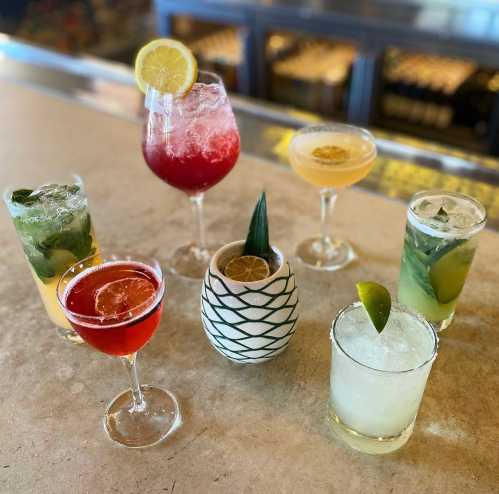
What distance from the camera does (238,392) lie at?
785mm

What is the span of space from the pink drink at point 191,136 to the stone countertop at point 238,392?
0.65 ft

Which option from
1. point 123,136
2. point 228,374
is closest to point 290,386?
point 228,374

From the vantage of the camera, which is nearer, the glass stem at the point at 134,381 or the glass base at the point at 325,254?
the glass stem at the point at 134,381

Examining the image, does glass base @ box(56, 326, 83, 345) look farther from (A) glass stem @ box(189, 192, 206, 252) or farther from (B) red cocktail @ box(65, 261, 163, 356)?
(A) glass stem @ box(189, 192, 206, 252)

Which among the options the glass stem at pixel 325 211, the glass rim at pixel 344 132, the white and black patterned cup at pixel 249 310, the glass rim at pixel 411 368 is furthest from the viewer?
the glass stem at pixel 325 211

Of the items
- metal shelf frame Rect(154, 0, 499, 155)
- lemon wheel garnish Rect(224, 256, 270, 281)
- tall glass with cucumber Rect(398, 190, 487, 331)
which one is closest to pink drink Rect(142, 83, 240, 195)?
lemon wheel garnish Rect(224, 256, 270, 281)

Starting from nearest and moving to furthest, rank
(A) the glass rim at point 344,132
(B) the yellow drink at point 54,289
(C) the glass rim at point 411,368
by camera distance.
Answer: (C) the glass rim at point 411,368, (B) the yellow drink at point 54,289, (A) the glass rim at point 344,132

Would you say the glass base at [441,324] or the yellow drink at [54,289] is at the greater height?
the yellow drink at [54,289]

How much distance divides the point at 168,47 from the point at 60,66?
1192mm

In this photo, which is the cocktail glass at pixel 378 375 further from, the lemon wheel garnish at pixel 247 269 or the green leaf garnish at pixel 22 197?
the green leaf garnish at pixel 22 197

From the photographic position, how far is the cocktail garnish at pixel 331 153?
0.96 meters

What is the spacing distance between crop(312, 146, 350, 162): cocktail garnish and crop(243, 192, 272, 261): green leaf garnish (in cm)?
24

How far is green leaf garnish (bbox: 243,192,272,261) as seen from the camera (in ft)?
2.46

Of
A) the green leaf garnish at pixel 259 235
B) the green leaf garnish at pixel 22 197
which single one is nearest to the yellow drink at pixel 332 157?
the green leaf garnish at pixel 259 235
